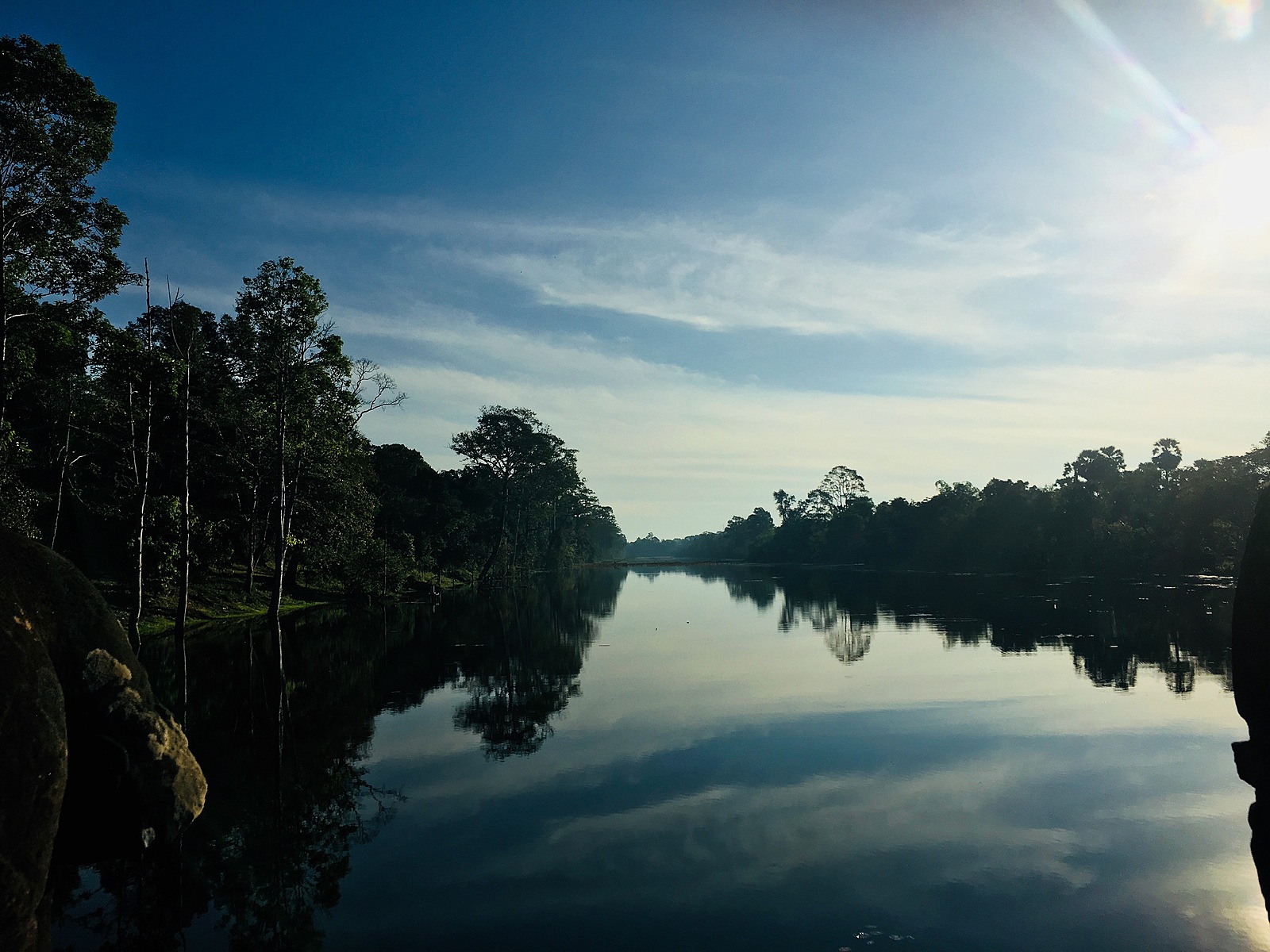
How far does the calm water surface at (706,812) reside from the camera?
25.0 ft

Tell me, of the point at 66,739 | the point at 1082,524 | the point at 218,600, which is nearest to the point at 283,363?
the point at 218,600

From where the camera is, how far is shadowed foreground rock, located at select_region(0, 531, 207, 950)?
7.11 metres

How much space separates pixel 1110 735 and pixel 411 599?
50.5 meters

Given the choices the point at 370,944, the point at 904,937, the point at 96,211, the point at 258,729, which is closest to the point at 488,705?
the point at 258,729

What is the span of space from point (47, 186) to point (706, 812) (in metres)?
22.3

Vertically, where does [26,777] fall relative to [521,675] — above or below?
above

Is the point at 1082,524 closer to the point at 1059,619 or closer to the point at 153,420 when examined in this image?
the point at 1059,619

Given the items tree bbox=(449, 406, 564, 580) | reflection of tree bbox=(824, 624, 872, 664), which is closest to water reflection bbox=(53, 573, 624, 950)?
reflection of tree bbox=(824, 624, 872, 664)

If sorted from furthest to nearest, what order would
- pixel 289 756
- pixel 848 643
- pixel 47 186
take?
pixel 848 643
pixel 47 186
pixel 289 756

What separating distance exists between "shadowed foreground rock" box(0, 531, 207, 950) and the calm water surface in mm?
535

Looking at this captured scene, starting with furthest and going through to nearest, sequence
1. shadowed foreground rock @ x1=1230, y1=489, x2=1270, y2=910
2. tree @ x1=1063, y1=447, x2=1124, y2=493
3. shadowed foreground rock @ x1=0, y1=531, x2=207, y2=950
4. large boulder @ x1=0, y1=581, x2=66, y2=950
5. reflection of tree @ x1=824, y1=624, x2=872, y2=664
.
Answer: tree @ x1=1063, y1=447, x2=1124, y2=493
reflection of tree @ x1=824, y1=624, x2=872, y2=664
shadowed foreground rock @ x1=1230, y1=489, x2=1270, y2=910
shadowed foreground rock @ x1=0, y1=531, x2=207, y2=950
large boulder @ x1=0, y1=581, x2=66, y2=950

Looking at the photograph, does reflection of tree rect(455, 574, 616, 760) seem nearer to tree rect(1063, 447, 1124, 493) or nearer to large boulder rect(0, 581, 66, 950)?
large boulder rect(0, 581, 66, 950)

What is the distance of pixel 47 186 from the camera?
19.2 metres

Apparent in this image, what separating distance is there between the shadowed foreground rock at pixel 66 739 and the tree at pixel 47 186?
1170cm
